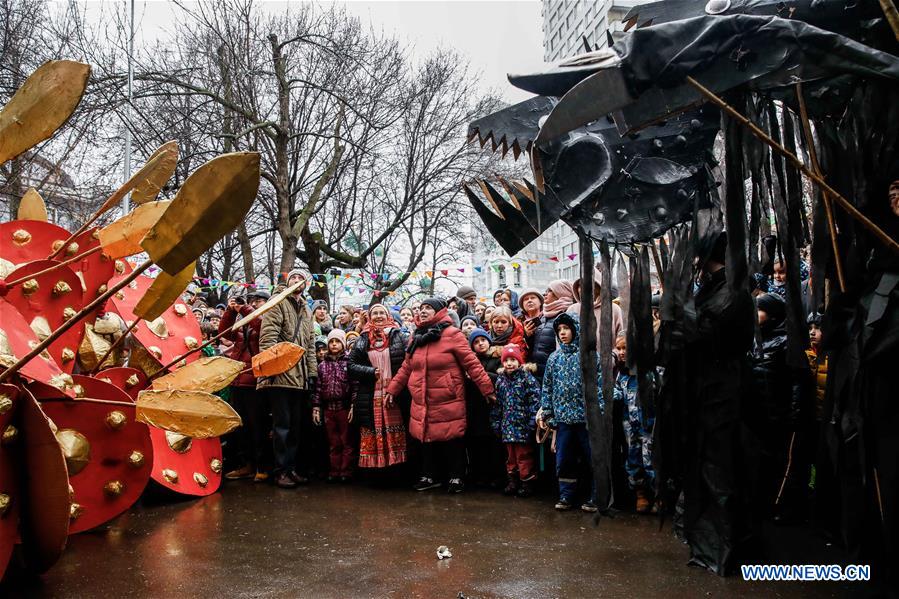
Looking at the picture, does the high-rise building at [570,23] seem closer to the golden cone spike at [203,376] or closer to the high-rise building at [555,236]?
the high-rise building at [555,236]

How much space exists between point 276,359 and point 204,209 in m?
1.59

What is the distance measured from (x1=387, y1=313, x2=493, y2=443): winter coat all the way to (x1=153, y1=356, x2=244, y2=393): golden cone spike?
10.2ft

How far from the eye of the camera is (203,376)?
10.1 feet

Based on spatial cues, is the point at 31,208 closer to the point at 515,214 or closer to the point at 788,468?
the point at 515,214

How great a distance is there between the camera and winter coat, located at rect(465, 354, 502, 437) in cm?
627

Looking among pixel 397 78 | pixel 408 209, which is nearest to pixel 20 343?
pixel 397 78

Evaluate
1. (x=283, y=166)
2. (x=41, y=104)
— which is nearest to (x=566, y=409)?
(x=41, y=104)

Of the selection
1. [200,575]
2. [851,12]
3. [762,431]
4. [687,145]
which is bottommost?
[200,575]

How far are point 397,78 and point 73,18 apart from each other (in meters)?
6.62

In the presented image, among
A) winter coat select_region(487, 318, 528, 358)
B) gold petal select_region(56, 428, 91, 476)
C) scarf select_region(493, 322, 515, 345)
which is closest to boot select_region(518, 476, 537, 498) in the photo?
winter coat select_region(487, 318, 528, 358)

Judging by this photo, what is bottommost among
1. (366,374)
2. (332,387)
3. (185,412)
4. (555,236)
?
(332,387)

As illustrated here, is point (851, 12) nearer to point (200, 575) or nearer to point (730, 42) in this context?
point (730, 42)

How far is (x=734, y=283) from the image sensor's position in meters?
2.58

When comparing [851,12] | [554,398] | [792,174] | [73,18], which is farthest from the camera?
[73,18]
